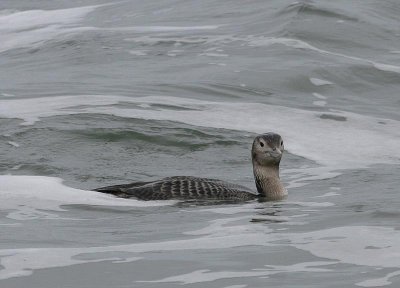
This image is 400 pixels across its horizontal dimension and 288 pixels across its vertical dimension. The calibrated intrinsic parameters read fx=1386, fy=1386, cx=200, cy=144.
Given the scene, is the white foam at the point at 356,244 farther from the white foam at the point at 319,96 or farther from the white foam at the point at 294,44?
the white foam at the point at 294,44

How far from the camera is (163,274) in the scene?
9.12 m

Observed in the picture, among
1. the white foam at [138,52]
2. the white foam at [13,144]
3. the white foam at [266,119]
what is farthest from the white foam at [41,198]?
the white foam at [138,52]

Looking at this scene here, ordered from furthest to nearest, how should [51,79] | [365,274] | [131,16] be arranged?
[131,16], [51,79], [365,274]

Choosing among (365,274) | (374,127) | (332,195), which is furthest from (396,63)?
(365,274)

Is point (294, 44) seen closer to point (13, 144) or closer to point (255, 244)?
point (13, 144)

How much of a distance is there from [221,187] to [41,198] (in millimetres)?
1721

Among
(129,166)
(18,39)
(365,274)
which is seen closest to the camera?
(365,274)

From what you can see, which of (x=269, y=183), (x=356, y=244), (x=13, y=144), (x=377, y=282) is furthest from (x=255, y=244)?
(x=13, y=144)

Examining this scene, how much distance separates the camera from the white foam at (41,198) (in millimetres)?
12141

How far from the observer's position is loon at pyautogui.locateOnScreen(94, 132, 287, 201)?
13.1 meters

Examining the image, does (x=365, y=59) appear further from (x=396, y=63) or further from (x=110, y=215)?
(x=110, y=215)

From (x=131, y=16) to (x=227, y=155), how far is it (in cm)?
1178

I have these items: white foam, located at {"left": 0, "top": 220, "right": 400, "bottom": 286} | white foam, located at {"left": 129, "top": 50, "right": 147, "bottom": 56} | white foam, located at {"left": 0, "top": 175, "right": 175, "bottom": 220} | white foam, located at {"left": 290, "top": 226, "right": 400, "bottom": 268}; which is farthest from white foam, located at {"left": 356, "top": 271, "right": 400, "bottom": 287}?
white foam, located at {"left": 129, "top": 50, "right": 147, "bottom": 56}

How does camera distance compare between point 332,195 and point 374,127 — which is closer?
point 332,195
